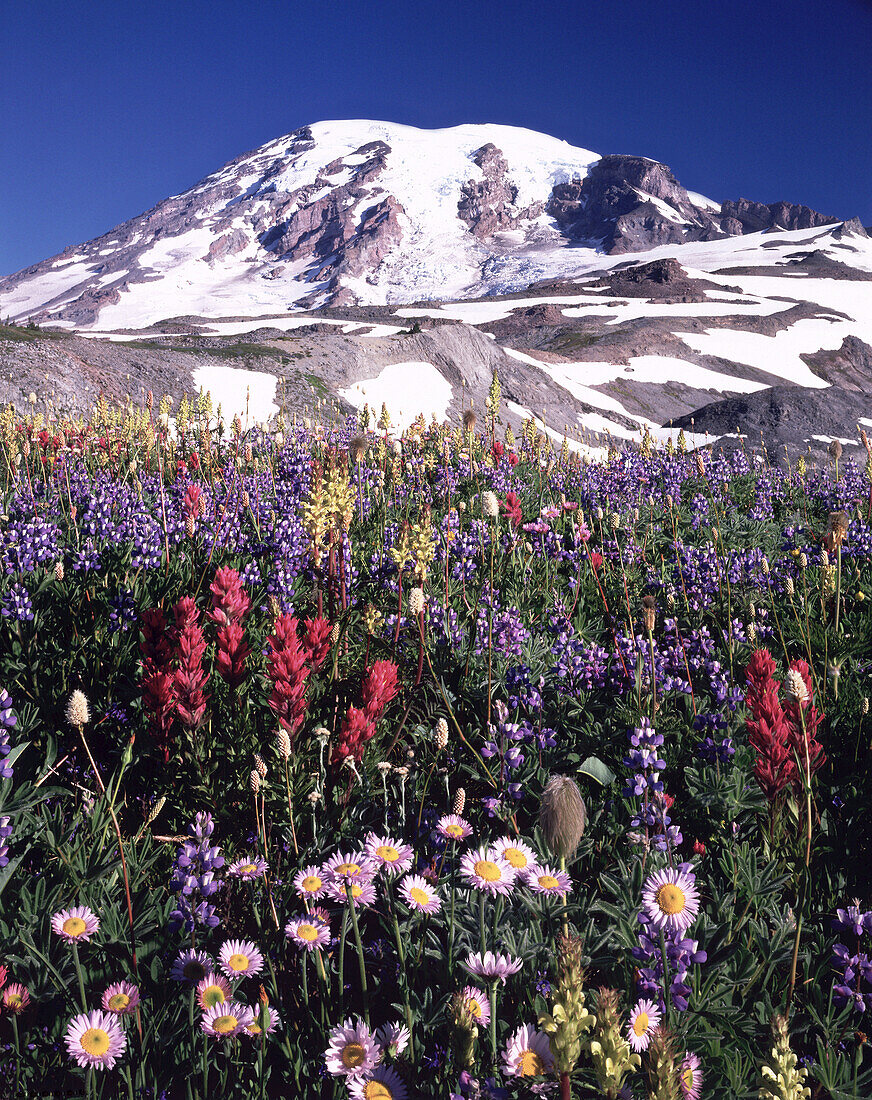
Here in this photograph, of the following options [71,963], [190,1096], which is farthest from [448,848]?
[71,963]

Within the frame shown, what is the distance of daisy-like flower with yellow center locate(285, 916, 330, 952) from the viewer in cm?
173

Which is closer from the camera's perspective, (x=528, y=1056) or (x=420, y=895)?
(x=528, y=1056)

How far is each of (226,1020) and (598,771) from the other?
1.74 m

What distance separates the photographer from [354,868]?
1803 mm

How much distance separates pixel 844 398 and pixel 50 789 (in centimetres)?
3044

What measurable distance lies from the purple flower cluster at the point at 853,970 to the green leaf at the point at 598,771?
3.16 feet

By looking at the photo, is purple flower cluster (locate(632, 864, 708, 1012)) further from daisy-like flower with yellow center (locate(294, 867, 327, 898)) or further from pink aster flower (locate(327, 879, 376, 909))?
daisy-like flower with yellow center (locate(294, 867, 327, 898))

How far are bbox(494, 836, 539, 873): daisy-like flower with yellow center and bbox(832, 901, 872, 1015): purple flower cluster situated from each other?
3.00 ft

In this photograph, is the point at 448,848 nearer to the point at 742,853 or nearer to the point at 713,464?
the point at 742,853

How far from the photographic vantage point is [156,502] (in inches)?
201

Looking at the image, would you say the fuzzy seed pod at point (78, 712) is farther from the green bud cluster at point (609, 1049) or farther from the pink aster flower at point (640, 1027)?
the pink aster flower at point (640, 1027)

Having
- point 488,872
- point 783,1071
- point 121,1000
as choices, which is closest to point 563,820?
point 488,872

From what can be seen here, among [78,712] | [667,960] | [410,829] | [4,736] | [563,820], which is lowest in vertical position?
[410,829]

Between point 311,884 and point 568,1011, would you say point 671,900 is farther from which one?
point 311,884
